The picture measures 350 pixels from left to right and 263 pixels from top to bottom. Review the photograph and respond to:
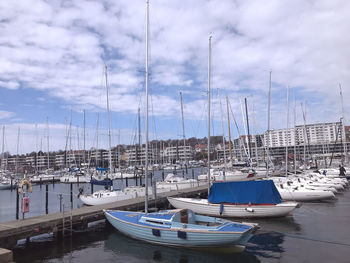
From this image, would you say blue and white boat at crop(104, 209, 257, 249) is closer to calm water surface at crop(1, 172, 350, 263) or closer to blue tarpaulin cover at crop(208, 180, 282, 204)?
calm water surface at crop(1, 172, 350, 263)

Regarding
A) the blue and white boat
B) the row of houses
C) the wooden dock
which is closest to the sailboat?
the blue and white boat

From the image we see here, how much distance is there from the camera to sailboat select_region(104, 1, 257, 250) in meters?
11.8

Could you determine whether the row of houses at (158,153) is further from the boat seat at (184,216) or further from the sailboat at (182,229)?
the boat seat at (184,216)

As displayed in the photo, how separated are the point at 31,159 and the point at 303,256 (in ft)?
661

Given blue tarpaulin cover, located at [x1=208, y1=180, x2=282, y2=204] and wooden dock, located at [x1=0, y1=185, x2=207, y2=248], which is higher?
blue tarpaulin cover, located at [x1=208, y1=180, x2=282, y2=204]

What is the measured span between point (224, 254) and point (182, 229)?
2.21 metres

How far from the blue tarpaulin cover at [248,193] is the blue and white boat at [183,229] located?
16.7 feet

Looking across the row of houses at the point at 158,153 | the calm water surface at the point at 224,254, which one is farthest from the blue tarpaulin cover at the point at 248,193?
the row of houses at the point at 158,153

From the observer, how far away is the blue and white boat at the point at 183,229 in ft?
38.8

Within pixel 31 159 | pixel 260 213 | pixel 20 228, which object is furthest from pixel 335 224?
pixel 31 159

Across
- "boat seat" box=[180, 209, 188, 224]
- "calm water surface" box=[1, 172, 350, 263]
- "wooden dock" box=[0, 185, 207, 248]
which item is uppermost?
"boat seat" box=[180, 209, 188, 224]

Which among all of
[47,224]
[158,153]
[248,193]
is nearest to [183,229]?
[248,193]

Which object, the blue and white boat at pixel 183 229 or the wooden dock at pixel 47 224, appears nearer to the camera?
the blue and white boat at pixel 183 229

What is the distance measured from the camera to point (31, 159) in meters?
184
